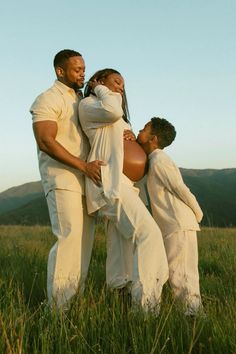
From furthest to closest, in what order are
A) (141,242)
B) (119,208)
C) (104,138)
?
(104,138) → (119,208) → (141,242)

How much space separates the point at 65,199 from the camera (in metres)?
4.52

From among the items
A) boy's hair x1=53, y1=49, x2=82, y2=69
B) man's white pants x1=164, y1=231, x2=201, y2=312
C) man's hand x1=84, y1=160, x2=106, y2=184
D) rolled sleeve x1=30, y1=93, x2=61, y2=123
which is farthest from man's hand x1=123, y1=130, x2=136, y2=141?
man's white pants x1=164, y1=231, x2=201, y2=312

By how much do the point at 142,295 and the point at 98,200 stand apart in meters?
0.91

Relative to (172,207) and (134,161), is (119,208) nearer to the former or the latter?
(134,161)

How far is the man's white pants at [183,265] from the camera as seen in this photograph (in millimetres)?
4695

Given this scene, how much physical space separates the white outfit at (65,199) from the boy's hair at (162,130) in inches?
27.5

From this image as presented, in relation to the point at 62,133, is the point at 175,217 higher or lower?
lower

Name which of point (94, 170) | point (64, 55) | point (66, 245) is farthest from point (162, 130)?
point (66, 245)

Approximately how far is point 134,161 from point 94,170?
0.49 metres

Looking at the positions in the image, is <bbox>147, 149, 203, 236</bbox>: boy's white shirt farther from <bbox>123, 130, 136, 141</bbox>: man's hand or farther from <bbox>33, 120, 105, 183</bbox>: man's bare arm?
<bbox>33, 120, 105, 183</bbox>: man's bare arm

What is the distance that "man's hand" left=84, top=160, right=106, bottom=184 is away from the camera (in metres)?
4.38

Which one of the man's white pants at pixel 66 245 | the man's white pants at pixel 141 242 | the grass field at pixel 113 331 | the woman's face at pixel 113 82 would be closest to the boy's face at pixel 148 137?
the woman's face at pixel 113 82

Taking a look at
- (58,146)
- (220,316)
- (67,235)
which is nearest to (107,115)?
(58,146)

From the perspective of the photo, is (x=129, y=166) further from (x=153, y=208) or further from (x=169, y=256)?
(x=169, y=256)
